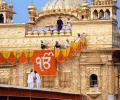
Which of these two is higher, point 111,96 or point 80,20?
point 80,20

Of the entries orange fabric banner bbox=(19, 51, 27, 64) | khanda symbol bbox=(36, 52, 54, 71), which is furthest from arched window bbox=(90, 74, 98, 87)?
orange fabric banner bbox=(19, 51, 27, 64)

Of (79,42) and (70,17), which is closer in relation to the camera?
(79,42)

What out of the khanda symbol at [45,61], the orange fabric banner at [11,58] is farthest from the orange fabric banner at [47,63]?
the orange fabric banner at [11,58]

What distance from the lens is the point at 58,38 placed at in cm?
4372

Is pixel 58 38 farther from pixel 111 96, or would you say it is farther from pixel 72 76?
pixel 111 96

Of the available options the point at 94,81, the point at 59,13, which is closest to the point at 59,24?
the point at 59,13

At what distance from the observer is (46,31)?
44188 millimetres

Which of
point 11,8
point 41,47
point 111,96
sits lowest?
point 111,96

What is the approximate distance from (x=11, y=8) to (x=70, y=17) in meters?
4.99

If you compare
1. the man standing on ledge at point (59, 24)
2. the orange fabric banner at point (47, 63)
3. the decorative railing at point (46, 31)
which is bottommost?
the orange fabric banner at point (47, 63)

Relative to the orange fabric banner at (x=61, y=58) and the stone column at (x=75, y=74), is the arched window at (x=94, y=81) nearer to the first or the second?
the stone column at (x=75, y=74)

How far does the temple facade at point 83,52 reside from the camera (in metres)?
42.3

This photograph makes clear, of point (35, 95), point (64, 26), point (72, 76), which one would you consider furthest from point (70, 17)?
point (35, 95)

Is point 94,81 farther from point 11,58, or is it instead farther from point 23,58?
point 11,58
